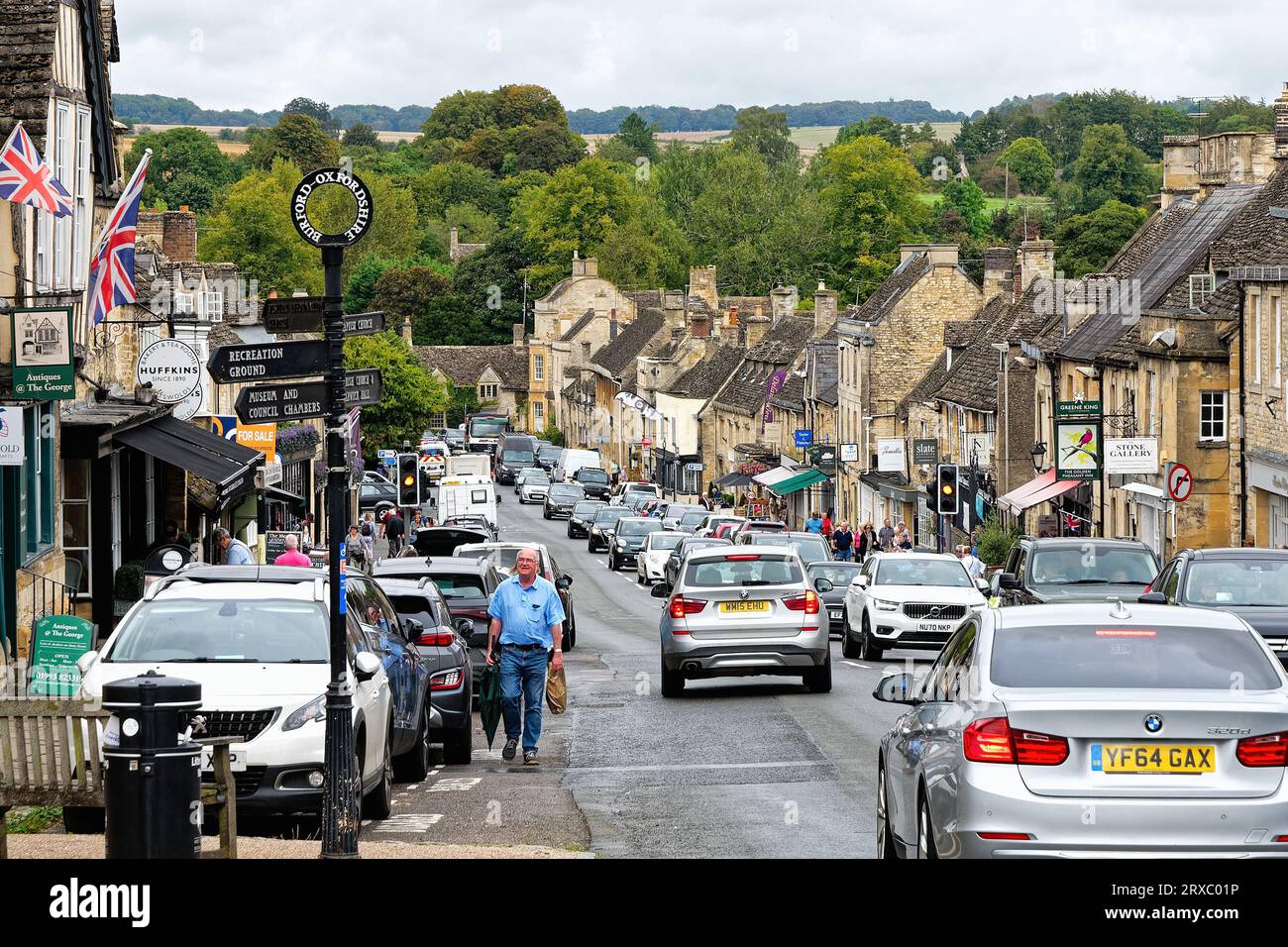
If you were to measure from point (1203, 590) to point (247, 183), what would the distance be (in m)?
122

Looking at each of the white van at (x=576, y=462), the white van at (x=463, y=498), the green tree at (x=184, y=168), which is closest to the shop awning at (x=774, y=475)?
the white van at (x=463, y=498)

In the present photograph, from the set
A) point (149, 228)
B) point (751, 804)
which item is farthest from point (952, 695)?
point (149, 228)

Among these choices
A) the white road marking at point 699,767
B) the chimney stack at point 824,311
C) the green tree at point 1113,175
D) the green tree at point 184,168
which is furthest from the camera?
the green tree at point 184,168

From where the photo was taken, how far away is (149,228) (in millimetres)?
57000

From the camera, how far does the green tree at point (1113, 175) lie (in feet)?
481

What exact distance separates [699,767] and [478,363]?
12724cm

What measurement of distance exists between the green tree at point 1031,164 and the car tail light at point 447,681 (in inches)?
6885

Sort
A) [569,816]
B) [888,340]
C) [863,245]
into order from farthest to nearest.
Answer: [863,245] < [888,340] < [569,816]

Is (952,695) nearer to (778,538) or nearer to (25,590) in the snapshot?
(25,590)

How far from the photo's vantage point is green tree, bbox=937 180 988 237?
491 ft

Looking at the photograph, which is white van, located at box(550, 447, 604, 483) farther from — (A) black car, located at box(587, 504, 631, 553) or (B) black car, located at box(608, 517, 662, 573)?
(B) black car, located at box(608, 517, 662, 573)

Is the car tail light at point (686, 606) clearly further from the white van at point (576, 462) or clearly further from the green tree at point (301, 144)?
the green tree at point (301, 144)

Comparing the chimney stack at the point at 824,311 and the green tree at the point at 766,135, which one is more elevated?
the green tree at the point at 766,135

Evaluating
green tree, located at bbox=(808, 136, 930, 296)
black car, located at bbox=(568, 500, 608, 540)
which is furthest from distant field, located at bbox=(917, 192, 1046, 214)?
black car, located at bbox=(568, 500, 608, 540)
